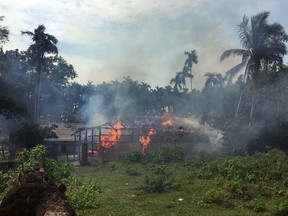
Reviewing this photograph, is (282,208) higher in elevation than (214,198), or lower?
higher

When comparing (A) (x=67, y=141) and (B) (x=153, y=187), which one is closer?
(B) (x=153, y=187)

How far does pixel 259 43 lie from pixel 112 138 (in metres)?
18.0

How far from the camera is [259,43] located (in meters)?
34.4

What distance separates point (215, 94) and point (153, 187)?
158ft

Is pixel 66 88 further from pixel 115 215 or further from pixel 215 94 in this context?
pixel 115 215

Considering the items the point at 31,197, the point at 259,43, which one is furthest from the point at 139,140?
the point at 31,197

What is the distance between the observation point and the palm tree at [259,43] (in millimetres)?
34250

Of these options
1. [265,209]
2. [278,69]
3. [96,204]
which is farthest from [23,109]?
[278,69]

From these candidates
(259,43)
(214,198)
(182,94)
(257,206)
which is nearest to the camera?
(257,206)

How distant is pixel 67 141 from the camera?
47375 millimetres

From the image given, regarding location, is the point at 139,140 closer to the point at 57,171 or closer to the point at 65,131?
the point at 65,131

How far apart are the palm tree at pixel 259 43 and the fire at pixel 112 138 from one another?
45.6ft

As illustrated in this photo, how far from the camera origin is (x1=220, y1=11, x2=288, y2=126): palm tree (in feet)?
112

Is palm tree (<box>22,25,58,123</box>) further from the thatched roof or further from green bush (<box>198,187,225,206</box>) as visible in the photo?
green bush (<box>198,187,225,206</box>)
